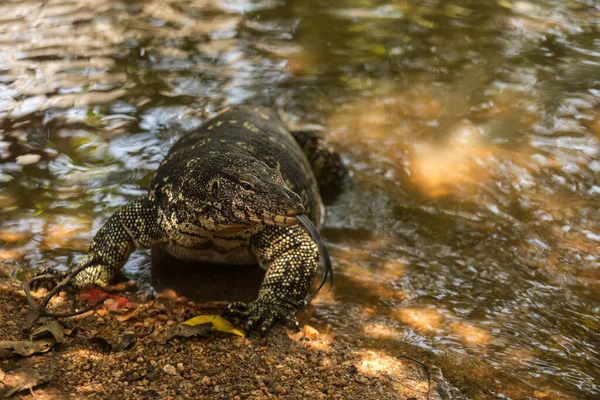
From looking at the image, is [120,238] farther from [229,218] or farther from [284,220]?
[284,220]

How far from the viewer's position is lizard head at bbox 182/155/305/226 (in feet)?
12.9

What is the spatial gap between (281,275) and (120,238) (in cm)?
132

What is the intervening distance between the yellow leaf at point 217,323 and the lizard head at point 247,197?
2.26ft

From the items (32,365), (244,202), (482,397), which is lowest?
(482,397)

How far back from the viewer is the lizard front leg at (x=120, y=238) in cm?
488

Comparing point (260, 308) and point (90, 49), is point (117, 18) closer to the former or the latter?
point (90, 49)

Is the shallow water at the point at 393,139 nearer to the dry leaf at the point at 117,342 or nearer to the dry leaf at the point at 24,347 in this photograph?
the dry leaf at the point at 117,342

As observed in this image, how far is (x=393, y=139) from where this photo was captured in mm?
7703

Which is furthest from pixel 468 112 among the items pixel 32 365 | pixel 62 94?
pixel 32 365

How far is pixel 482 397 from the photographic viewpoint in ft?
13.0

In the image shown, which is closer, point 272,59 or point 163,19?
point 272,59

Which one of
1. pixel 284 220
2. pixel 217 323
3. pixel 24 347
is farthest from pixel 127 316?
pixel 284 220

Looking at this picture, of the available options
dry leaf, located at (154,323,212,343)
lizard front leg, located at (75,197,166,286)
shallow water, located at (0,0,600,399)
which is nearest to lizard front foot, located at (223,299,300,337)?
dry leaf, located at (154,323,212,343)

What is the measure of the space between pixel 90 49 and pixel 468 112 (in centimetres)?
584
